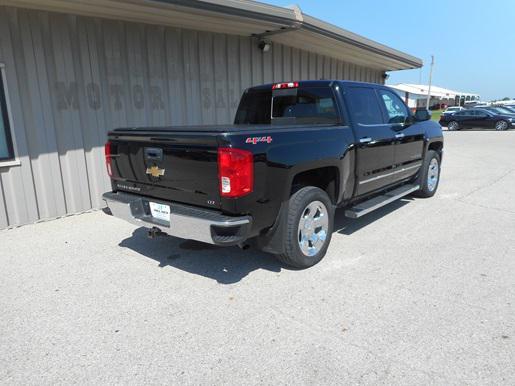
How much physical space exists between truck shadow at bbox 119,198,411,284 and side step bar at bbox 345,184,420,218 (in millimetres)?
444

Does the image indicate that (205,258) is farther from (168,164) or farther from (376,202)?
(376,202)

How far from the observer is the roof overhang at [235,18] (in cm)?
538

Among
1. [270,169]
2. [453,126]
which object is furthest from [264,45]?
[453,126]

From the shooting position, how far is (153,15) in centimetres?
607

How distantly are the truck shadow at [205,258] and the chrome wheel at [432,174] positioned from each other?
391cm

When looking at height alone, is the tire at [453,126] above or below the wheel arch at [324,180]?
below

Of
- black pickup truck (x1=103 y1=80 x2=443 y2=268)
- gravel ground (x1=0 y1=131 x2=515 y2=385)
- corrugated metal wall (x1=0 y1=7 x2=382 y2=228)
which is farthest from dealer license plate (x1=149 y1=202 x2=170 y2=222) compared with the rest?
corrugated metal wall (x1=0 y1=7 x2=382 y2=228)

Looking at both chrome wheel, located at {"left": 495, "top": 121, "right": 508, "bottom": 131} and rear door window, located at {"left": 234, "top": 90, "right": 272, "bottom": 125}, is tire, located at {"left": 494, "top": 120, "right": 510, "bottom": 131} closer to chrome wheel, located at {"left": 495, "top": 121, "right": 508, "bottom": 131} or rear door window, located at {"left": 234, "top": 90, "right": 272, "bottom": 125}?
chrome wheel, located at {"left": 495, "top": 121, "right": 508, "bottom": 131}

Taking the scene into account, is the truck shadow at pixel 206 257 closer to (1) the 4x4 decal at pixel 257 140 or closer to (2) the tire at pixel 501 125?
(1) the 4x4 decal at pixel 257 140

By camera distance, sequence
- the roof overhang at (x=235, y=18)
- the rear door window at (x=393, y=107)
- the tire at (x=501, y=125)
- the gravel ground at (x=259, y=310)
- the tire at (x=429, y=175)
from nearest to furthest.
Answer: the gravel ground at (x=259, y=310) < the rear door window at (x=393, y=107) < the roof overhang at (x=235, y=18) < the tire at (x=429, y=175) < the tire at (x=501, y=125)

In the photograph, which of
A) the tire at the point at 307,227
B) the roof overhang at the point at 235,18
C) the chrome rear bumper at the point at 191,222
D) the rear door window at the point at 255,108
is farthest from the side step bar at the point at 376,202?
the roof overhang at the point at 235,18

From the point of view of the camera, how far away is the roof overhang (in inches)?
212

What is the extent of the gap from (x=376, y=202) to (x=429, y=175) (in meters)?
2.31

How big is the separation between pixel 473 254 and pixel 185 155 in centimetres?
336
